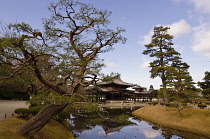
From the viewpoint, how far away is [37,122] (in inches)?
303

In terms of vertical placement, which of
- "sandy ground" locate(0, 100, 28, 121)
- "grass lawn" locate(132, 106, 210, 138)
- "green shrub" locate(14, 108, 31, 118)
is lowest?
"grass lawn" locate(132, 106, 210, 138)

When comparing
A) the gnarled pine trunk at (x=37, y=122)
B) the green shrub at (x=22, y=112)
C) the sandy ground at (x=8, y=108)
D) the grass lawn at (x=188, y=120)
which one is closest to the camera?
the gnarled pine trunk at (x=37, y=122)

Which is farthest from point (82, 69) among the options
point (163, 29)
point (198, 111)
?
point (163, 29)

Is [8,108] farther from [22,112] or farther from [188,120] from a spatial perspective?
[188,120]

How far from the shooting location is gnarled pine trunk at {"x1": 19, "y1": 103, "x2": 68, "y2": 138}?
7547 millimetres

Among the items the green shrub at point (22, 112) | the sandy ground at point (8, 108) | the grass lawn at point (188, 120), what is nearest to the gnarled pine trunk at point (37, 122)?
the green shrub at point (22, 112)

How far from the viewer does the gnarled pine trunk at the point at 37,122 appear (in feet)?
24.8

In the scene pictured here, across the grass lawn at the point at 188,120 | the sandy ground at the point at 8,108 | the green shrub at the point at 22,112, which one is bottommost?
the grass lawn at the point at 188,120

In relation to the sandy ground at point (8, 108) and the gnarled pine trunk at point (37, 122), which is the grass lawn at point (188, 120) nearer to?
the gnarled pine trunk at point (37, 122)

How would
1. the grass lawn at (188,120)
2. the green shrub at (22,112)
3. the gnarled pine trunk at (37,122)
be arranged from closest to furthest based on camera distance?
the gnarled pine trunk at (37,122)
the green shrub at (22,112)
the grass lawn at (188,120)

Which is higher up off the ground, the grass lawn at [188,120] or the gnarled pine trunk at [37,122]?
the gnarled pine trunk at [37,122]

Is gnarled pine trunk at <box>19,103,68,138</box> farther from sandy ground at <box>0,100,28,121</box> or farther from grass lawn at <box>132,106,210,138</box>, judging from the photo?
grass lawn at <box>132,106,210,138</box>

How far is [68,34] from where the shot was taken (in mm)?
9602

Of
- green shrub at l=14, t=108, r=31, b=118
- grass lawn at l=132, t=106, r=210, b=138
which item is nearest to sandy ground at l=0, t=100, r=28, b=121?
green shrub at l=14, t=108, r=31, b=118
